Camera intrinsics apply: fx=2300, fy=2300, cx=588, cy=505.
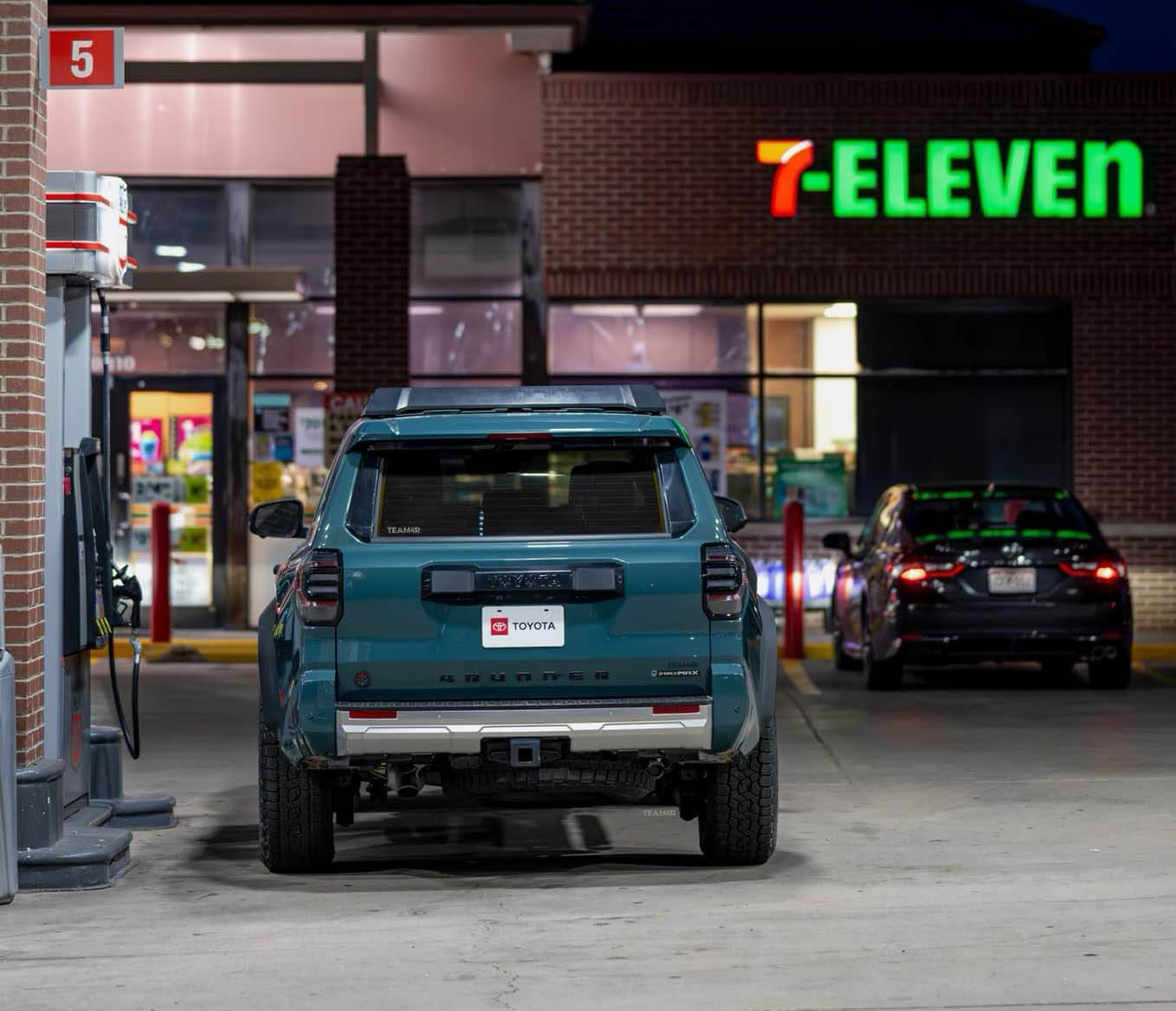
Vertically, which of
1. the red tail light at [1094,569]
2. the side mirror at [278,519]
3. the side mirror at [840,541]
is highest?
the side mirror at [278,519]

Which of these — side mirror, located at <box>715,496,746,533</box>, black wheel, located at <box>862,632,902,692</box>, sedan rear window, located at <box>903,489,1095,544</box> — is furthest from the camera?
black wheel, located at <box>862,632,902,692</box>

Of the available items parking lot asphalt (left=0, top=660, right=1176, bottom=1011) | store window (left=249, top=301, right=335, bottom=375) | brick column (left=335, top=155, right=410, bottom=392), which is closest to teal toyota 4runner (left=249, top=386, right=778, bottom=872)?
parking lot asphalt (left=0, top=660, right=1176, bottom=1011)

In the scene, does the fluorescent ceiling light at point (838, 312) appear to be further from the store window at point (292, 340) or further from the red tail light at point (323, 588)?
the red tail light at point (323, 588)

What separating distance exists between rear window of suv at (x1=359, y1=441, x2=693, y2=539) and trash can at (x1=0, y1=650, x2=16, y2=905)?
1.51 m

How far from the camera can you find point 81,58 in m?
9.62

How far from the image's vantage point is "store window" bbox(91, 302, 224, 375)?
23.6 metres

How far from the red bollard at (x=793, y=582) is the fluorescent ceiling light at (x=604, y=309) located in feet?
13.2

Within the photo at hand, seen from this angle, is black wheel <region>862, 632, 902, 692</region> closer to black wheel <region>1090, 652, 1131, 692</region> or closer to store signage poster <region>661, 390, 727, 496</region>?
black wheel <region>1090, 652, 1131, 692</region>

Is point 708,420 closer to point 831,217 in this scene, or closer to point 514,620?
point 831,217

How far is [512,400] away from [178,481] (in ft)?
48.4

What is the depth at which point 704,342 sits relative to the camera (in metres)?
24.1

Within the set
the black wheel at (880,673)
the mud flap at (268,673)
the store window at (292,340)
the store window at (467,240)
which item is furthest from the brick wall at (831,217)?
the mud flap at (268,673)

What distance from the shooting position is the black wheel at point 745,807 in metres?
9.09

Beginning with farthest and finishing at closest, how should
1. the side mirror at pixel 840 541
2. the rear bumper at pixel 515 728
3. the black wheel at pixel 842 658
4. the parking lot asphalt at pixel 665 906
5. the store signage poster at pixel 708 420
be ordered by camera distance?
the store signage poster at pixel 708 420 < the black wheel at pixel 842 658 < the side mirror at pixel 840 541 < the rear bumper at pixel 515 728 < the parking lot asphalt at pixel 665 906
